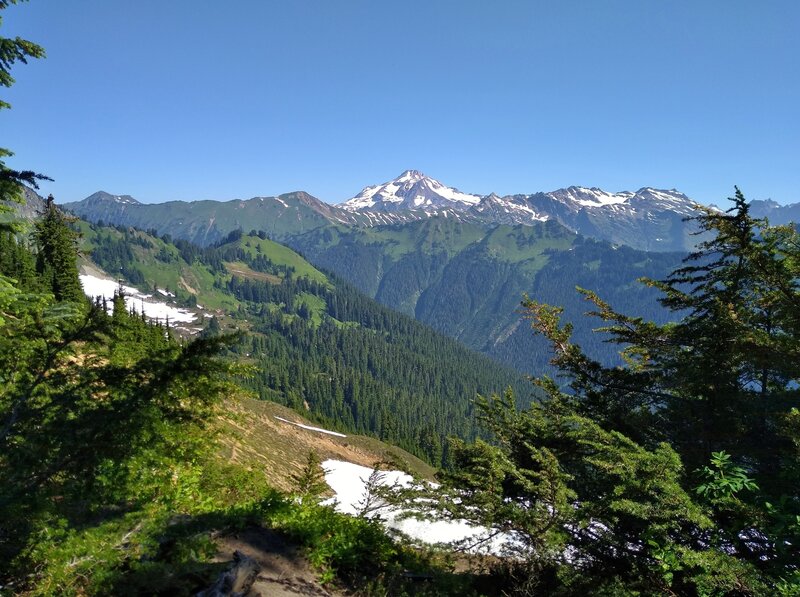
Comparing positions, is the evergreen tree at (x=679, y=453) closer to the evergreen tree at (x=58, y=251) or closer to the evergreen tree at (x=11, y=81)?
the evergreen tree at (x=11, y=81)

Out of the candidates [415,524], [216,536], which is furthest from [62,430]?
[415,524]

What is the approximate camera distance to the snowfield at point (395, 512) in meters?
11.6

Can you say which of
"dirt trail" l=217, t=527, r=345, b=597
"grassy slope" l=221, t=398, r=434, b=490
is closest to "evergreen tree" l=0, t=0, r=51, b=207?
"dirt trail" l=217, t=527, r=345, b=597

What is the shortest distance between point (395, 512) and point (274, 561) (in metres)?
13.5

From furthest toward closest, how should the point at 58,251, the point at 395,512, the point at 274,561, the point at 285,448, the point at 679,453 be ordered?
the point at 285,448 < the point at 58,251 < the point at 395,512 < the point at 679,453 < the point at 274,561

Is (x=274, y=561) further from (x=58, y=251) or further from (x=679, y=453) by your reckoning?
(x=58, y=251)

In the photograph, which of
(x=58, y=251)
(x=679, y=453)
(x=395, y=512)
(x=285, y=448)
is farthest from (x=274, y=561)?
(x=58, y=251)

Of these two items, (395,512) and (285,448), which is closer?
(395,512)

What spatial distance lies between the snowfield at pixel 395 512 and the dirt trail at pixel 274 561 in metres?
1.90

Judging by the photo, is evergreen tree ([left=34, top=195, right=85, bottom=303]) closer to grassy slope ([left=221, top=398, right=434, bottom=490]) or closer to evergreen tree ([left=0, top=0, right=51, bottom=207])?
grassy slope ([left=221, top=398, right=434, bottom=490])

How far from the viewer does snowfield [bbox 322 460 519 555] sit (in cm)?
1164

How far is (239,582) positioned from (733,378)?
10793 millimetres

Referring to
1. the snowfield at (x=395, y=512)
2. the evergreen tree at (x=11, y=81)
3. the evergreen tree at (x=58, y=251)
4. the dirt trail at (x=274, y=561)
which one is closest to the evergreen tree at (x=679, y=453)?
A: the snowfield at (x=395, y=512)

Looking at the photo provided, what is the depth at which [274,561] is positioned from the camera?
868cm
